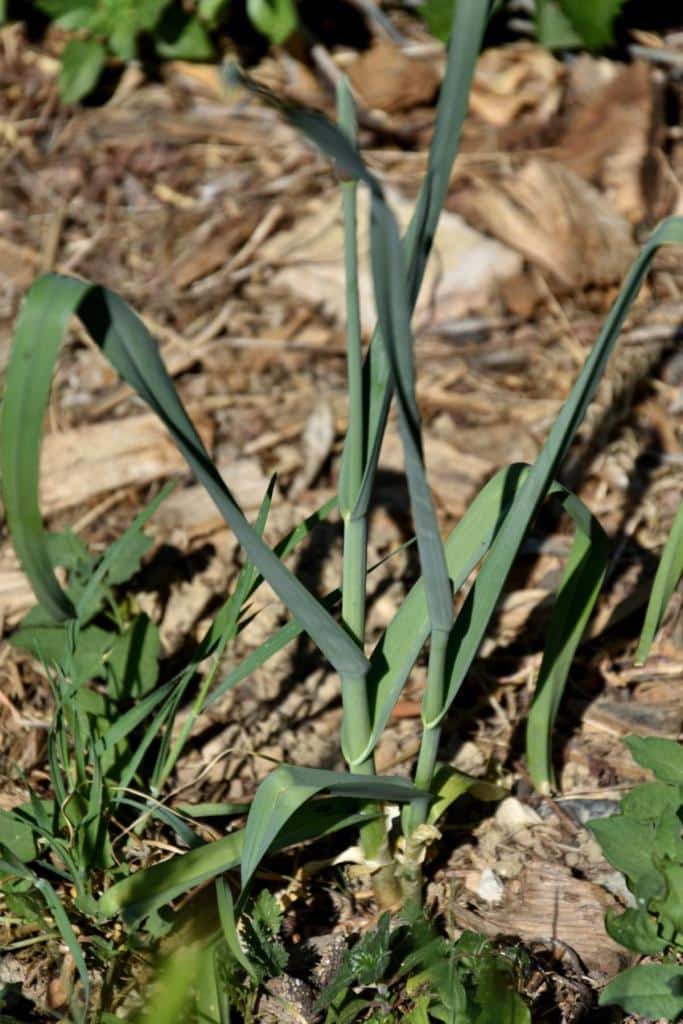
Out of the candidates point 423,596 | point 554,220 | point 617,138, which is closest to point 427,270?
point 554,220

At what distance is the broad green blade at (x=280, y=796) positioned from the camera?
3.48 feet

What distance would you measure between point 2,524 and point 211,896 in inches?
33.4

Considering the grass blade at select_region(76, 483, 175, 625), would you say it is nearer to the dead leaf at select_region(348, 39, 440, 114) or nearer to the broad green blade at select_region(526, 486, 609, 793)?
the broad green blade at select_region(526, 486, 609, 793)

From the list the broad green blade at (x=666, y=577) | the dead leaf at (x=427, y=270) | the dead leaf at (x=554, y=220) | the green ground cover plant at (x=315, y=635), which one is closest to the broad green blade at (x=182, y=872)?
the green ground cover plant at (x=315, y=635)

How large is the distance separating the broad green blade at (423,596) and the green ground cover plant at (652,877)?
0.85 feet

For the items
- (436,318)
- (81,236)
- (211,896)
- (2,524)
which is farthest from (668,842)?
(81,236)

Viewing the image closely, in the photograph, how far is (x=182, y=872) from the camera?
1.17 meters

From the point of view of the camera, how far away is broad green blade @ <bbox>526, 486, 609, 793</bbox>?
1.31 meters

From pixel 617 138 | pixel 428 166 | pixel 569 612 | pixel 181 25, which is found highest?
pixel 428 166

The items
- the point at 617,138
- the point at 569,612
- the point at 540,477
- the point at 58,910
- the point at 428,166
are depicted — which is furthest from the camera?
the point at 617,138

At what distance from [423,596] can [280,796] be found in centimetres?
24

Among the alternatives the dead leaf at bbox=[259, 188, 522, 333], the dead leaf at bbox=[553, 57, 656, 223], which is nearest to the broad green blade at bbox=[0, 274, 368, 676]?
the dead leaf at bbox=[259, 188, 522, 333]

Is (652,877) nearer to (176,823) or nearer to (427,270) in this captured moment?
(176,823)

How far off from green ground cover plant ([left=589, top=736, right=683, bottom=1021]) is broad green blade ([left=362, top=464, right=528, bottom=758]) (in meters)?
0.26
